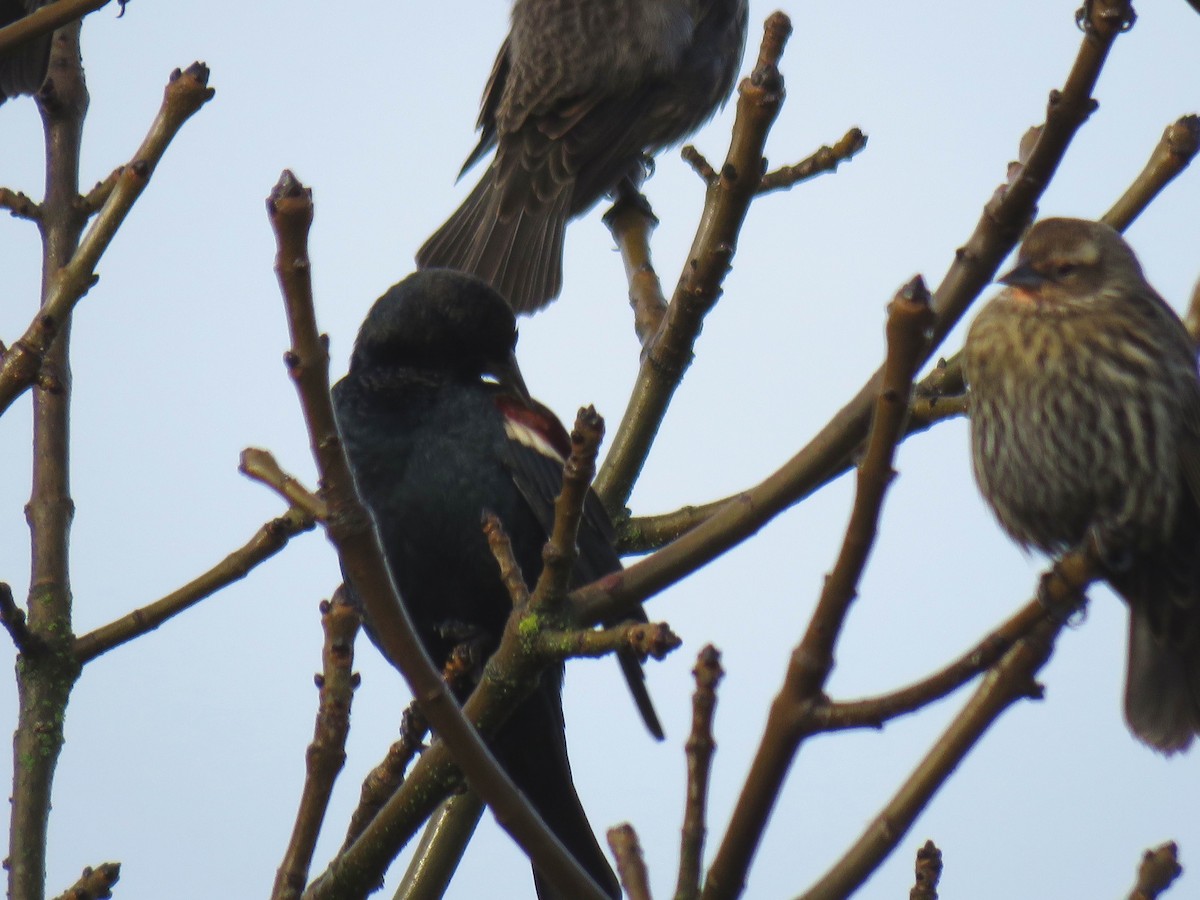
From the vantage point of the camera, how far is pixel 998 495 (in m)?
2.88

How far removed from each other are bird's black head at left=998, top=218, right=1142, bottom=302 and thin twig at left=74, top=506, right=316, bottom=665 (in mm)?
1413

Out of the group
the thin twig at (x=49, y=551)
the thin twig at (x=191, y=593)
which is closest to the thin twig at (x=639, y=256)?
the thin twig at (x=191, y=593)

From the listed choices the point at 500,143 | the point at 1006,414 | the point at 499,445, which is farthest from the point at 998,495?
the point at 500,143

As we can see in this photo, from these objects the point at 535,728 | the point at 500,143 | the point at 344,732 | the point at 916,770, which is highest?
the point at 500,143

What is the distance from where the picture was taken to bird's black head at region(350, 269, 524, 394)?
3.20m

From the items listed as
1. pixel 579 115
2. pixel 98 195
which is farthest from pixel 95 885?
pixel 579 115

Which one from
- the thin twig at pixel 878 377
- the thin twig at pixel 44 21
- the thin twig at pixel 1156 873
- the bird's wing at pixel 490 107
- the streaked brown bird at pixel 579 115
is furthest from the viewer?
the bird's wing at pixel 490 107

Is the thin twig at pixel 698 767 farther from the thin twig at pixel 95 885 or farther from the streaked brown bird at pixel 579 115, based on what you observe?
the streaked brown bird at pixel 579 115

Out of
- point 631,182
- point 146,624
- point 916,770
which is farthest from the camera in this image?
point 631,182

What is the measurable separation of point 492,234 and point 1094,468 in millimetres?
2698

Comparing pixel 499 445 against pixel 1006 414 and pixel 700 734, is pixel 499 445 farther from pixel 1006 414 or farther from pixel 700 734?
pixel 700 734

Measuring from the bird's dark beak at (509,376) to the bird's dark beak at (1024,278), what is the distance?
976 mm

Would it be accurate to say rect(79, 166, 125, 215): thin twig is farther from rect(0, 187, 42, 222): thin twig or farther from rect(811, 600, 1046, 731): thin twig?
rect(811, 600, 1046, 731): thin twig

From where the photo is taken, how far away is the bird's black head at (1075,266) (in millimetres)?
2912
